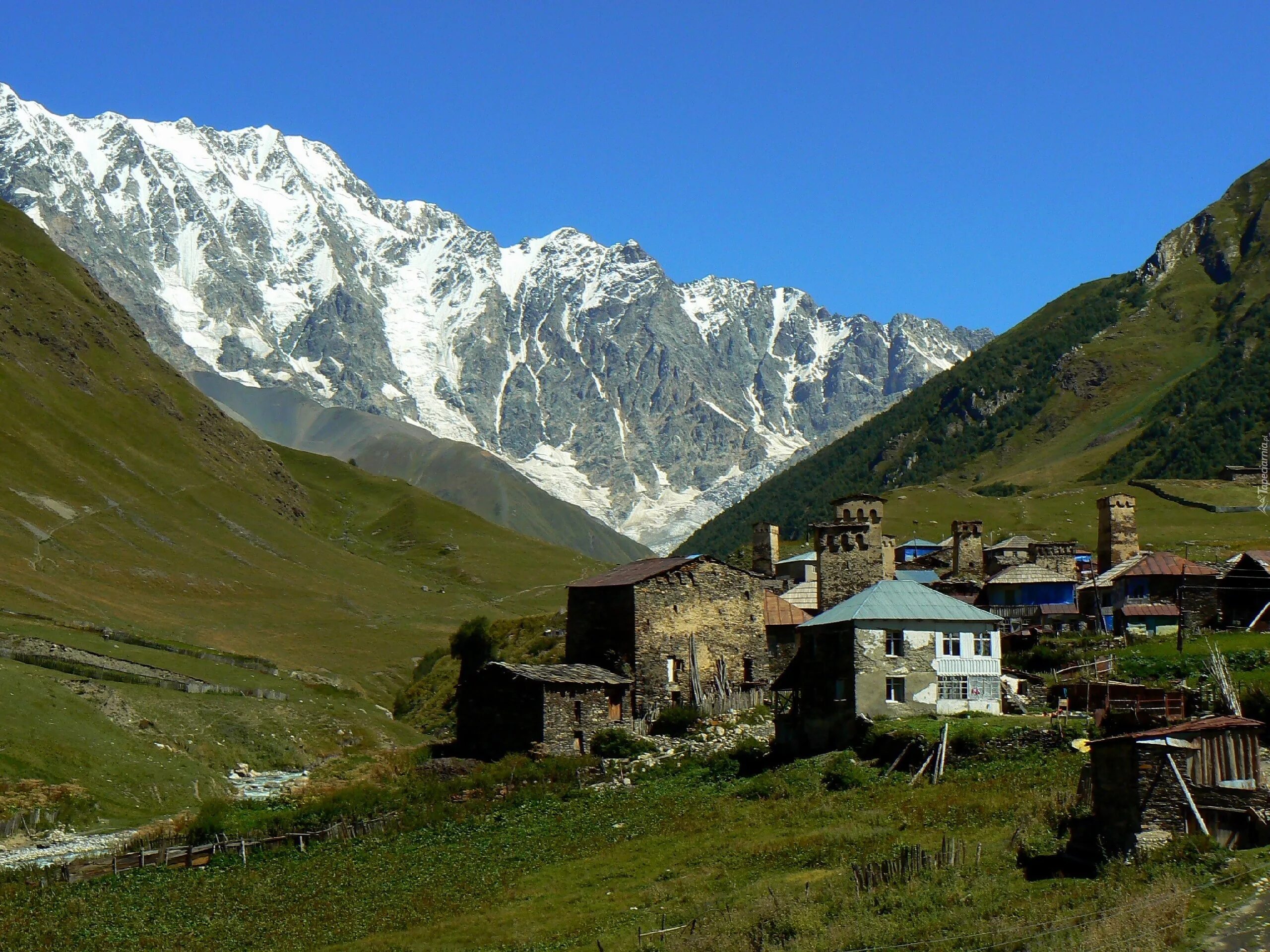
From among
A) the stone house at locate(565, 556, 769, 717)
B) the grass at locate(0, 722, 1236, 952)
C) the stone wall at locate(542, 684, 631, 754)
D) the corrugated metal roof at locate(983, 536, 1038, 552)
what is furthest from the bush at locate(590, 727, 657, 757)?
the corrugated metal roof at locate(983, 536, 1038, 552)

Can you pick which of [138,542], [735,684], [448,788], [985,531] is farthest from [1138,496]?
[448,788]

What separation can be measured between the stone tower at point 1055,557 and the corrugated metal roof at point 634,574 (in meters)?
23.7

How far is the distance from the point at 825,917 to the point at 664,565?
114 ft

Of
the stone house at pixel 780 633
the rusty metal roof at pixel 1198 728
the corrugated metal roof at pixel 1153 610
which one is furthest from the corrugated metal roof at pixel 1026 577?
the rusty metal roof at pixel 1198 728

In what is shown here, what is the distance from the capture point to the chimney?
3460 inches

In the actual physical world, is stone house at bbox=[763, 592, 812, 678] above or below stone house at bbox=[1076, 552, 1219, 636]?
below

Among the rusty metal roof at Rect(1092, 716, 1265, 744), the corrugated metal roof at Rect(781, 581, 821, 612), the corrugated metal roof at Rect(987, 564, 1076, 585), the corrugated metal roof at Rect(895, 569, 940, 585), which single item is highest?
the corrugated metal roof at Rect(895, 569, 940, 585)

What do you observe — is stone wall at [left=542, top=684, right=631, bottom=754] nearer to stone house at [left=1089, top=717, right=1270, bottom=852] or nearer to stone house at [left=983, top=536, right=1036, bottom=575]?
stone house at [left=1089, top=717, right=1270, bottom=852]

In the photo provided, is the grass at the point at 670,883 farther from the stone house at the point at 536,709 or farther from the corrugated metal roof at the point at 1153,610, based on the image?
the corrugated metal roof at the point at 1153,610

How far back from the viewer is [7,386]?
173 meters

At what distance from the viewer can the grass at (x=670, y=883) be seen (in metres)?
27.0

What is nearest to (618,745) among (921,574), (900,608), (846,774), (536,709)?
(536,709)

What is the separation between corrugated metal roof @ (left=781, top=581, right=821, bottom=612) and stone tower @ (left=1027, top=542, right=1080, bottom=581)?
12478 mm

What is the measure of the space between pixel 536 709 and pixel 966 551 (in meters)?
40.6
